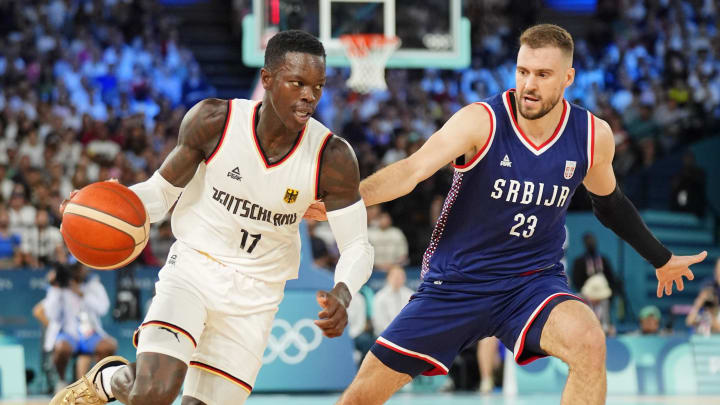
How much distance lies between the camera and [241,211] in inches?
200

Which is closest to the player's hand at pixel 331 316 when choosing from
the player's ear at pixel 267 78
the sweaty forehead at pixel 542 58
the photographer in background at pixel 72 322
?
the player's ear at pixel 267 78

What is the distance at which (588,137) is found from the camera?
5.39m

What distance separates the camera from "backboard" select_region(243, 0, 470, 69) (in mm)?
11017

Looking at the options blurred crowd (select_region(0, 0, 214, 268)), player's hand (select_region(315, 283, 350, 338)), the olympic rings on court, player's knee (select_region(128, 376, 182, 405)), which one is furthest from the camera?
blurred crowd (select_region(0, 0, 214, 268))

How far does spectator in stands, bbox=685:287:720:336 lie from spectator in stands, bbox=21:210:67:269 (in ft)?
27.5

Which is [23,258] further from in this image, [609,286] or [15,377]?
[609,286]

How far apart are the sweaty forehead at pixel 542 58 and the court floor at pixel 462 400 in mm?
6114

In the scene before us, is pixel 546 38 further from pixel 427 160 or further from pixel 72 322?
pixel 72 322

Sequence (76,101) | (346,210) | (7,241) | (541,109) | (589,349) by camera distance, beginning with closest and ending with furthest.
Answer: (589,349) < (346,210) < (541,109) < (7,241) < (76,101)

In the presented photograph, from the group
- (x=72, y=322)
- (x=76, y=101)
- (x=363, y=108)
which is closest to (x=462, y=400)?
(x=72, y=322)

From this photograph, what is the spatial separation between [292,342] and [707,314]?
5.63 meters

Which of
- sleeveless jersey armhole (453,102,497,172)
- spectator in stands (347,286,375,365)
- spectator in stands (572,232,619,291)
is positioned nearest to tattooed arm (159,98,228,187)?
sleeveless jersey armhole (453,102,497,172)

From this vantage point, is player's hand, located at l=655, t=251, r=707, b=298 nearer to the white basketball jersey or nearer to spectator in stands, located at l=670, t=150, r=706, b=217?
the white basketball jersey

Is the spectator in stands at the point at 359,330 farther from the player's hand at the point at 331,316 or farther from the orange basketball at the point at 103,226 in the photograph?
the player's hand at the point at 331,316
